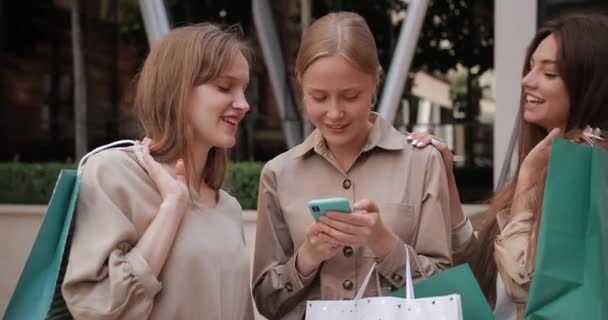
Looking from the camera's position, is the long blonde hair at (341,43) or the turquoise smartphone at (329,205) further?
the long blonde hair at (341,43)

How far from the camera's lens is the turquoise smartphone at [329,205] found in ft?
7.54

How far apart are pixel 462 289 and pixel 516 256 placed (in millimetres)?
196

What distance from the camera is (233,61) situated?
256cm

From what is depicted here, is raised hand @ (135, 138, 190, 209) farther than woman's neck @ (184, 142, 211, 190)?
No

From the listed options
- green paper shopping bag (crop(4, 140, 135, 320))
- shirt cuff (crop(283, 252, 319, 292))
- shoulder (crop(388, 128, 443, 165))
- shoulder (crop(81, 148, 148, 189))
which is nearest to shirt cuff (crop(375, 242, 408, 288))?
shirt cuff (crop(283, 252, 319, 292))

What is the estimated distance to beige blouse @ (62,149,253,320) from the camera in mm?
2270

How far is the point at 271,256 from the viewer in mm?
2766

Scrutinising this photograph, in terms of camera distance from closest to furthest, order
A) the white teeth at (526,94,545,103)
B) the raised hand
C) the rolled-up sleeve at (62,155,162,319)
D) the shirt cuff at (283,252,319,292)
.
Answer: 1. the rolled-up sleeve at (62,155,162,319)
2. the raised hand
3. the shirt cuff at (283,252,319,292)
4. the white teeth at (526,94,545,103)

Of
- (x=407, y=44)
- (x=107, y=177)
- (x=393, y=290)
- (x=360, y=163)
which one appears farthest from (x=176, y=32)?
(x=407, y=44)

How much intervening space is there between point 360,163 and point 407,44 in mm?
7090

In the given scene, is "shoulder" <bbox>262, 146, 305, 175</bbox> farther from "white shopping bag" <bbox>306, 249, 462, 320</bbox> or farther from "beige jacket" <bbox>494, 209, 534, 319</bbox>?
"beige jacket" <bbox>494, 209, 534, 319</bbox>

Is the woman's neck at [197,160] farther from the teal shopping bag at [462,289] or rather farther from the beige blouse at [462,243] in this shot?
the beige blouse at [462,243]

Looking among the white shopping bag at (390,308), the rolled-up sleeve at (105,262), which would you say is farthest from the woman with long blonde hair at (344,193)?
the rolled-up sleeve at (105,262)

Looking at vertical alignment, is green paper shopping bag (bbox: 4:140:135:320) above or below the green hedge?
above
